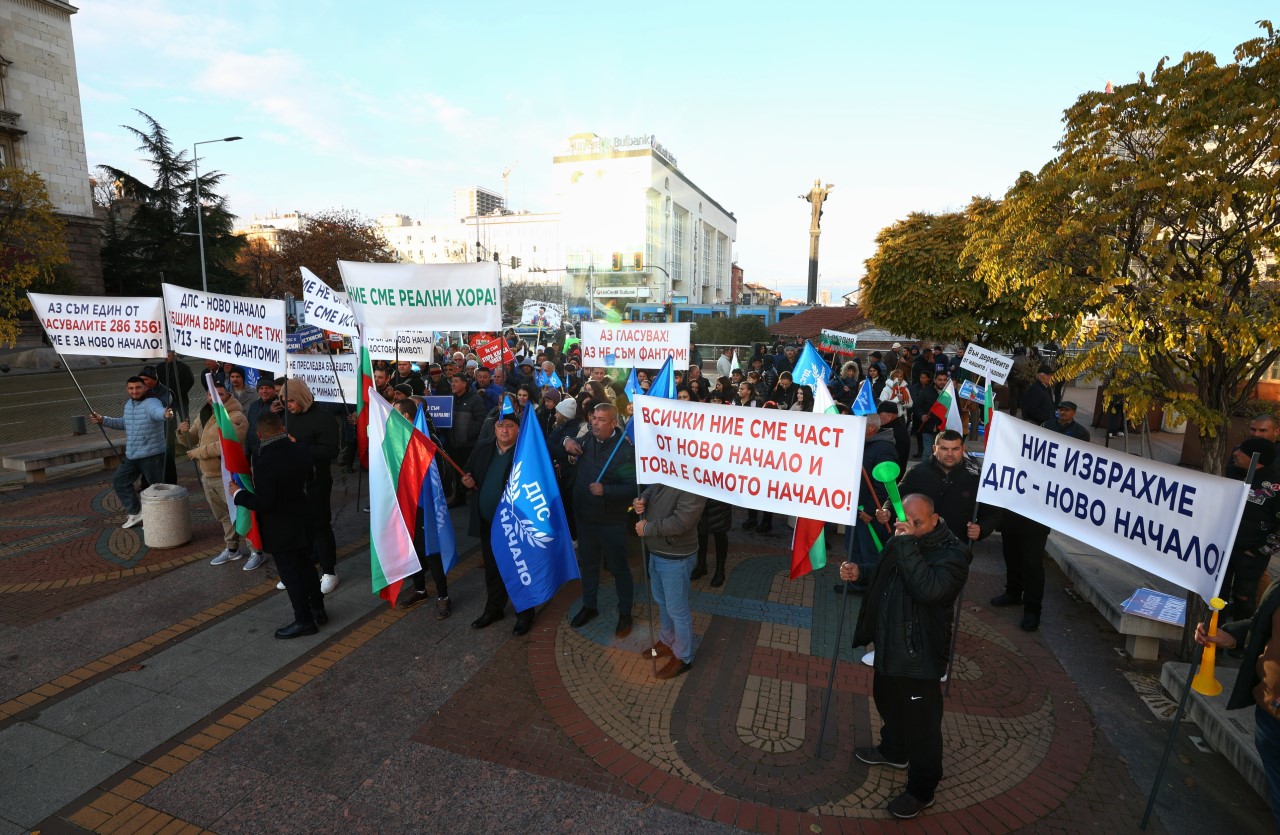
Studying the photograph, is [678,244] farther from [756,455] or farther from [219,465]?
[756,455]

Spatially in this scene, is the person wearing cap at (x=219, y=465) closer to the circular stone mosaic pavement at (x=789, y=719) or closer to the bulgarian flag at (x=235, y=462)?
the bulgarian flag at (x=235, y=462)

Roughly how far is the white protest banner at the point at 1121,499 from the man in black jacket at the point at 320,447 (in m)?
6.07

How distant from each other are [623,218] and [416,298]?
103 m

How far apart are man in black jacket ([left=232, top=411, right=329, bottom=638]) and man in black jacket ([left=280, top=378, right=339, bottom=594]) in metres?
0.70

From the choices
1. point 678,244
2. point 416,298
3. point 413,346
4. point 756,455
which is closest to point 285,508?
point 416,298

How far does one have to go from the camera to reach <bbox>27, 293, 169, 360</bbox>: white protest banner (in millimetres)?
8203

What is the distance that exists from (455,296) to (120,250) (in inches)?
1885

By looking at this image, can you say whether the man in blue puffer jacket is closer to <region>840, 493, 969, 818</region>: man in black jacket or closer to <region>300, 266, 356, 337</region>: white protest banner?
<region>300, 266, 356, 337</region>: white protest banner

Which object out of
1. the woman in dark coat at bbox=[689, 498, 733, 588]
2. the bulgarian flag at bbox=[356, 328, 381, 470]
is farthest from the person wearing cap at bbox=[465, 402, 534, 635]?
the bulgarian flag at bbox=[356, 328, 381, 470]

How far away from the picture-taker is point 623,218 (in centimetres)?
10544

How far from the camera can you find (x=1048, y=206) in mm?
6398

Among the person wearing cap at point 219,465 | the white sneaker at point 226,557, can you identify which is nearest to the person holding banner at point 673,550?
the person wearing cap at point 219,465

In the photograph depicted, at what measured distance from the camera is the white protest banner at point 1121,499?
3.61 metres

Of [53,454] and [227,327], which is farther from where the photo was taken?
[53,454]
